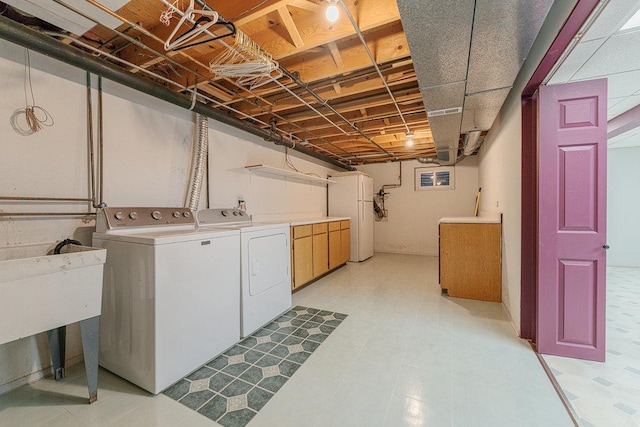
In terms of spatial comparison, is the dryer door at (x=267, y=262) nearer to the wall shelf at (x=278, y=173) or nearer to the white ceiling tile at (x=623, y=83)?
the wall shelf at (x=278, y=173)

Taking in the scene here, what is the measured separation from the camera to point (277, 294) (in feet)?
9.53

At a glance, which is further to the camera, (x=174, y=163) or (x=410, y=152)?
(x=410, y=152)

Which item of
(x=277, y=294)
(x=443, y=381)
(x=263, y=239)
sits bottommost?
(x=443, y=381)

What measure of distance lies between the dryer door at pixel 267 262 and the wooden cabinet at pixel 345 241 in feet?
7.44

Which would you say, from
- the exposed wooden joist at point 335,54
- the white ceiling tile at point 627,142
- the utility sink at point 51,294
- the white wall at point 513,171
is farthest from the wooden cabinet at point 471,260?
the utility sink at point 51,294

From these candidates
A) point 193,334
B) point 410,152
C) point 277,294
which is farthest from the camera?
point 410,152

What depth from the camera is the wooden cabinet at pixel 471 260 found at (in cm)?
329

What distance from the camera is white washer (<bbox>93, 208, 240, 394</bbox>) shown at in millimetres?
1749

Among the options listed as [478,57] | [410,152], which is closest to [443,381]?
[478,57]

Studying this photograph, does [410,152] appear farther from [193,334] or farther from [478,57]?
[193,334]

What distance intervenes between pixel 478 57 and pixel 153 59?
2.56 metres

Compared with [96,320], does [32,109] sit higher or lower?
higher

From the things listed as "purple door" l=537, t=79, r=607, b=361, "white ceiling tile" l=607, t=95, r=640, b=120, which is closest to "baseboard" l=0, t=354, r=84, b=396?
"purple door" l=537, t=79, r=607, b=361

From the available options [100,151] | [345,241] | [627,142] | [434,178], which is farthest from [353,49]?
[627,142]
